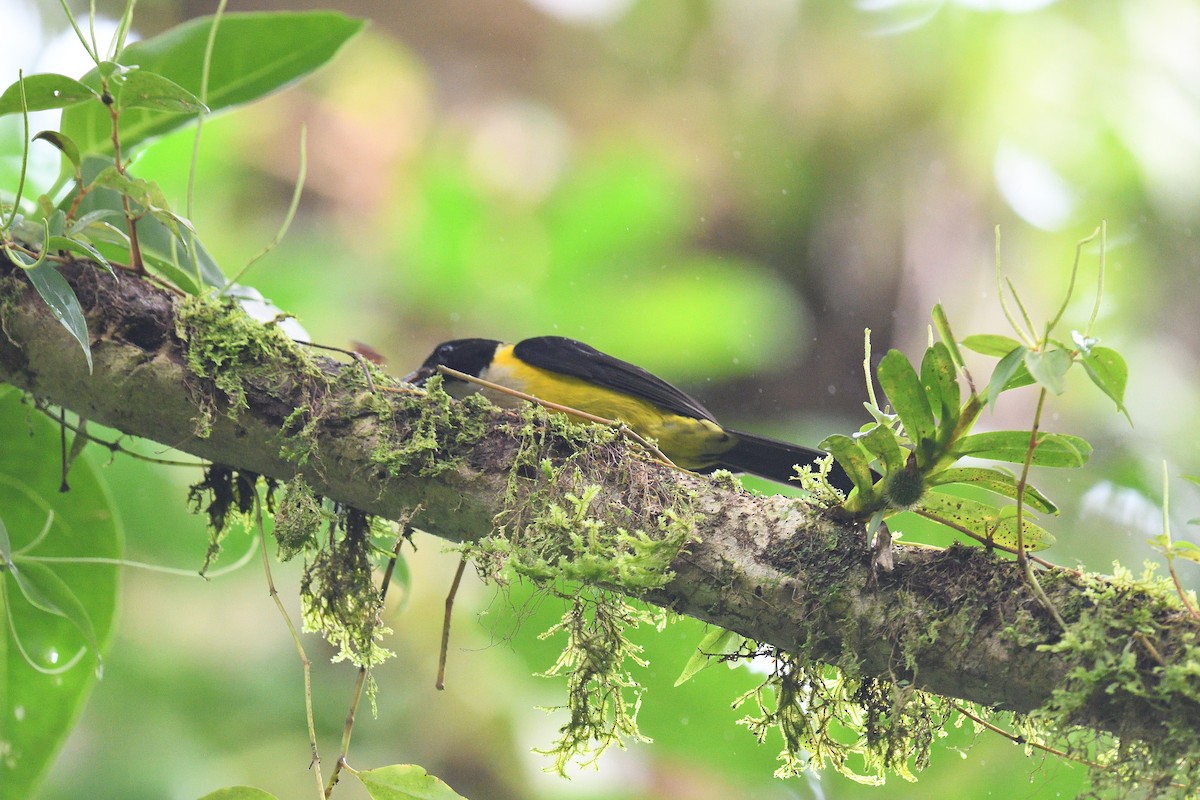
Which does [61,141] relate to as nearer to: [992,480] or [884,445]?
[884,445]

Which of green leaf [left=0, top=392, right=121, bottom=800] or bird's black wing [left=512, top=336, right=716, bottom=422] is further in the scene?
bird's black wing [left=512, top=336, right=716, bottom=422]

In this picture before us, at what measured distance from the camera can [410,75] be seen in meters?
5.87

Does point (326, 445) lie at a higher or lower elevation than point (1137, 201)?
lower

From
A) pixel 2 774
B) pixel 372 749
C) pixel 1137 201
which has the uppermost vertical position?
pixel 1137 201

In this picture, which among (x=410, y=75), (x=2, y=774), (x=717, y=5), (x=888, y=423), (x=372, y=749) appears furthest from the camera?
(x=410, y=75)

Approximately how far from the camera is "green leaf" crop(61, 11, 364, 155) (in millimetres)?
1952

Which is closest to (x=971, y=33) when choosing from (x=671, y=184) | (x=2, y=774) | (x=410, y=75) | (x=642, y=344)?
(x=671, y=184)

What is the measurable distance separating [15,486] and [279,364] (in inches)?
30.9

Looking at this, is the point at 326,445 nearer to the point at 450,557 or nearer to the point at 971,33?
the point at 450,557

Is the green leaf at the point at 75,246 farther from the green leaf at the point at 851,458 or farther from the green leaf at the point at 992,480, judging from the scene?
the green leaf at the point at 992,480

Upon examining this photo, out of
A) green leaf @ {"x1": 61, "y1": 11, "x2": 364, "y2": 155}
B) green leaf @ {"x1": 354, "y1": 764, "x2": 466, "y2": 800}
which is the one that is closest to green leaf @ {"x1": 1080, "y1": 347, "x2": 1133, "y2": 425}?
green leaf @ {"x1": 354, "y1": 764, "x2": 466, "y2": 800}

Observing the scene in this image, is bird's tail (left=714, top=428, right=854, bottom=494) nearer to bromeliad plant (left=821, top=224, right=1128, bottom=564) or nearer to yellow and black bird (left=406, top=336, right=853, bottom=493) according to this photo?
yellow and black bird (left=406, top=336, right=853, bottom=493)

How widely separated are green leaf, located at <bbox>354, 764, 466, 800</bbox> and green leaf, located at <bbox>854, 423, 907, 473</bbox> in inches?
27.3

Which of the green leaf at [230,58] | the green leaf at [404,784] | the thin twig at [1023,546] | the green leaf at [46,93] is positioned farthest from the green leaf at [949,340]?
the green leaf at [230,58]
